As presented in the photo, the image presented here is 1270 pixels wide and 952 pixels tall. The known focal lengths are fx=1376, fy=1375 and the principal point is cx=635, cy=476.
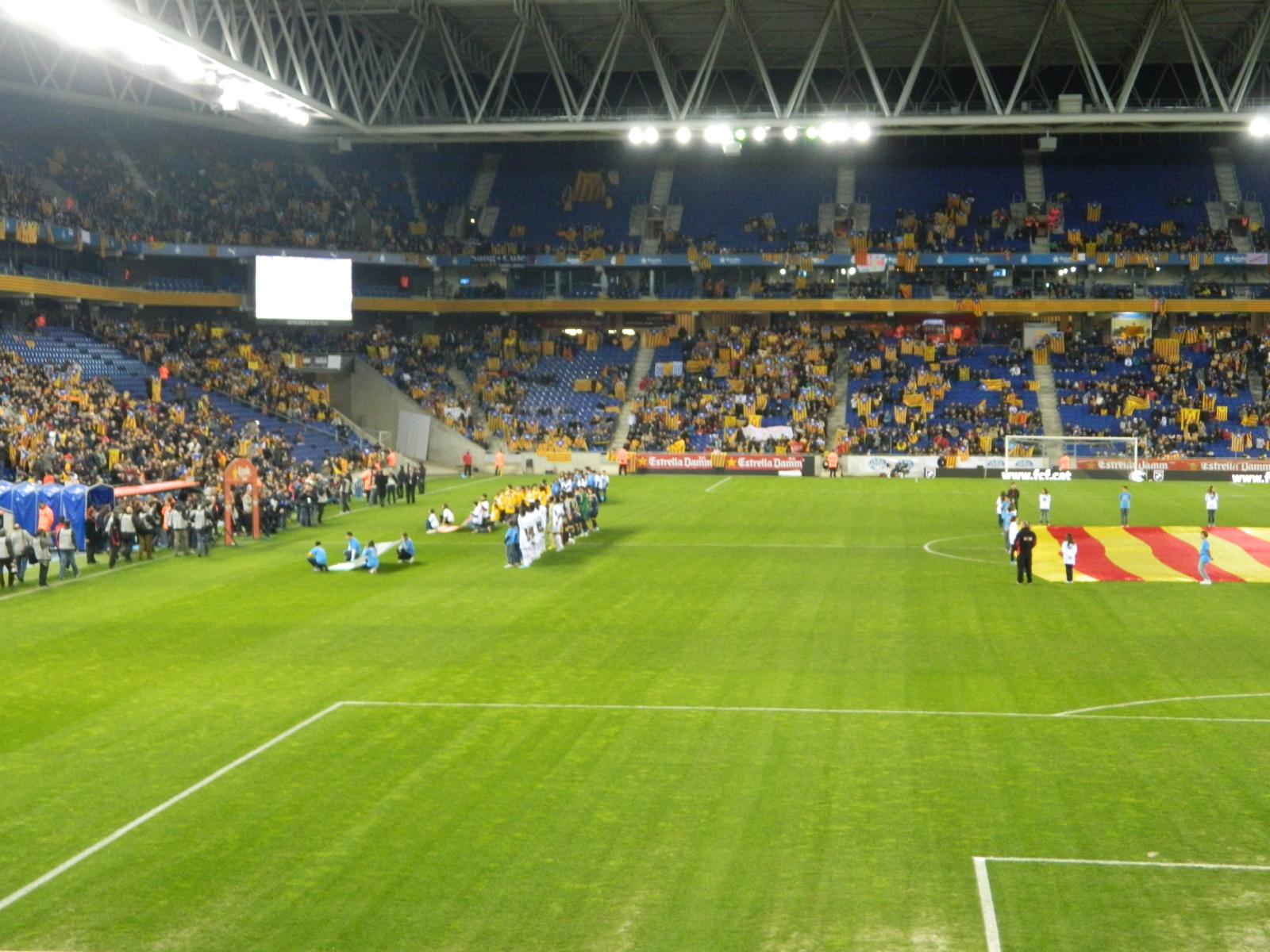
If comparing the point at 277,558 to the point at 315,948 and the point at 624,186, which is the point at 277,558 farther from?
the point at 624,186

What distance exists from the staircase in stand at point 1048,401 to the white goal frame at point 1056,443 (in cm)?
169

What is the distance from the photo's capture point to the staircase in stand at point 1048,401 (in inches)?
2489

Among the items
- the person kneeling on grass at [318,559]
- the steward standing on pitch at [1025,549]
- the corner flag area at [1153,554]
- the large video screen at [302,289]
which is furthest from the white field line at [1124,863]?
the large video screen at [302,289]

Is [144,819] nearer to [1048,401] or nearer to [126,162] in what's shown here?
[1048,401]

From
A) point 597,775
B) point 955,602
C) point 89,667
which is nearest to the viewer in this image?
point 597,775

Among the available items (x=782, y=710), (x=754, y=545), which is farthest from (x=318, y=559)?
(x=782, y=710)

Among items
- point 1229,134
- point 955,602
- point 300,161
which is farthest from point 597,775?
point 1229,134

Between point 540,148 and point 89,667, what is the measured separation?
63.3 m

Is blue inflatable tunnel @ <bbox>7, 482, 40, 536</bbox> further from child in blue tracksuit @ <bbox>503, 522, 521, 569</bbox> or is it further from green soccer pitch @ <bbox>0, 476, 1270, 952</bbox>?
child in blue tracksuit @ <bbox>503, 522, 521, 569</bbox>

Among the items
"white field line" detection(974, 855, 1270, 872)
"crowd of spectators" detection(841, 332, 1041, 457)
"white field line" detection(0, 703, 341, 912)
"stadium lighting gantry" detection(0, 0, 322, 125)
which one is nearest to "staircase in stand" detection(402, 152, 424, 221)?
"crowd of spectators" detection(841, 332, 1041, 457)

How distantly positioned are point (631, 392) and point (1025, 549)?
43735 millimetres

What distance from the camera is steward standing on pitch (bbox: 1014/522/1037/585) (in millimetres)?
26859

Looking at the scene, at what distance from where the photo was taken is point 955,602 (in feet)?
80.9

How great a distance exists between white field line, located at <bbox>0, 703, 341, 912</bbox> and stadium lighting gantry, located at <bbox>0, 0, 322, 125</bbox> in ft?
71.1
